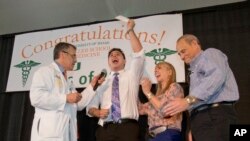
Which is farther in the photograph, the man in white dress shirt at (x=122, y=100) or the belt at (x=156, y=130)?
the man in white dress shirt at (x=122, y=100)

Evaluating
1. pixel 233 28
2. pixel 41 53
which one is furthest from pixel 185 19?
pixel 41 53

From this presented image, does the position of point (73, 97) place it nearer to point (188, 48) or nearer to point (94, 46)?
point (188, 48)

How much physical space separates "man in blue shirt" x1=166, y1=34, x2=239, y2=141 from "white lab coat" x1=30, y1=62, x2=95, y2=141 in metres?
0.91

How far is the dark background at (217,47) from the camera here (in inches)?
114

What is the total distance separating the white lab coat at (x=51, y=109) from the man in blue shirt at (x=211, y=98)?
91 centimetres

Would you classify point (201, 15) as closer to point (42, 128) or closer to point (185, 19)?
point (185, 19)

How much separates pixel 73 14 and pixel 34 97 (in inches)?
56.7

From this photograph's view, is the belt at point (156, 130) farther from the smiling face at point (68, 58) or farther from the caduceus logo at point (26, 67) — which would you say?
the caduceus logo at point (26, 67)

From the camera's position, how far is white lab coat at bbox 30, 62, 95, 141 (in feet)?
7.50

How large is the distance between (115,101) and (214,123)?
3.33 feet

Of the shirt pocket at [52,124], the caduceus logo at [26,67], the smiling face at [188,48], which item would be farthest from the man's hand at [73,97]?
the caduceus logo at [26,67]

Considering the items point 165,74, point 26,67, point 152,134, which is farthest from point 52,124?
point 26,67

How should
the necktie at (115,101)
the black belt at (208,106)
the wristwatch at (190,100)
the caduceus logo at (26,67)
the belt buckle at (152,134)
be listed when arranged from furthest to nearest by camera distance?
the caduceus logo at (26,67), the necktie at (115,101), the belt buckle at (152,134), the black belt at (208,106), the wristwatch at (190,100)

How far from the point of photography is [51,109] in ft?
7.72
